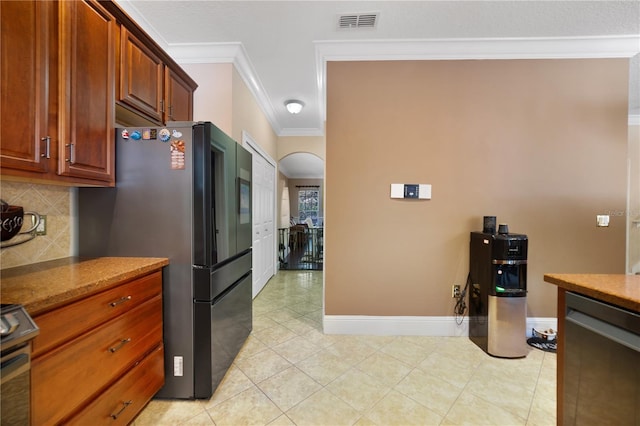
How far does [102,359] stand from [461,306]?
2.65 m

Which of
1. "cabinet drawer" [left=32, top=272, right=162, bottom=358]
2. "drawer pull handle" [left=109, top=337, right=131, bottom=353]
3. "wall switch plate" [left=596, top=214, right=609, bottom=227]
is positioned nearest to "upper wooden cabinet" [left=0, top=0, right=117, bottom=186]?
"cabinet drawer" [left=32, top=272, right=162, bottom=358]

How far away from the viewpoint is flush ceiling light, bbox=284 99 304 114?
364 cm

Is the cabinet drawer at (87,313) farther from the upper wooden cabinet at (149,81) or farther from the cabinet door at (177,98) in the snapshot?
the cabinet door at (177,98)

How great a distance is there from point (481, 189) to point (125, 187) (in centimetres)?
288

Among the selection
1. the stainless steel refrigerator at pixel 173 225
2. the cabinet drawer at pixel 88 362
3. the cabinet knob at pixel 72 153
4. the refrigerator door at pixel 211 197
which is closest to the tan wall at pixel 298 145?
the refrigerator door at pixel 211 197

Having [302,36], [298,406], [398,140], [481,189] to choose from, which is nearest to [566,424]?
[298,406]

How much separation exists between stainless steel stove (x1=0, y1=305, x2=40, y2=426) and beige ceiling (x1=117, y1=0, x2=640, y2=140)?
7.50 feet

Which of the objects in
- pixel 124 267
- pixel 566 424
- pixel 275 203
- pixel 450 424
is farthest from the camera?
pixel 275 203

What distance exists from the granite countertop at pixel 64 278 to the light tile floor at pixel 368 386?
91 centimetres

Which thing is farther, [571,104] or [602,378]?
[571,104]

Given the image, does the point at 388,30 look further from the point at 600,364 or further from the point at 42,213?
the point at 42,213

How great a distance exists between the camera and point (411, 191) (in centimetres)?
238

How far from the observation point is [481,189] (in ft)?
7.80

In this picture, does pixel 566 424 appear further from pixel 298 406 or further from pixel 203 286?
pixel 203 286
